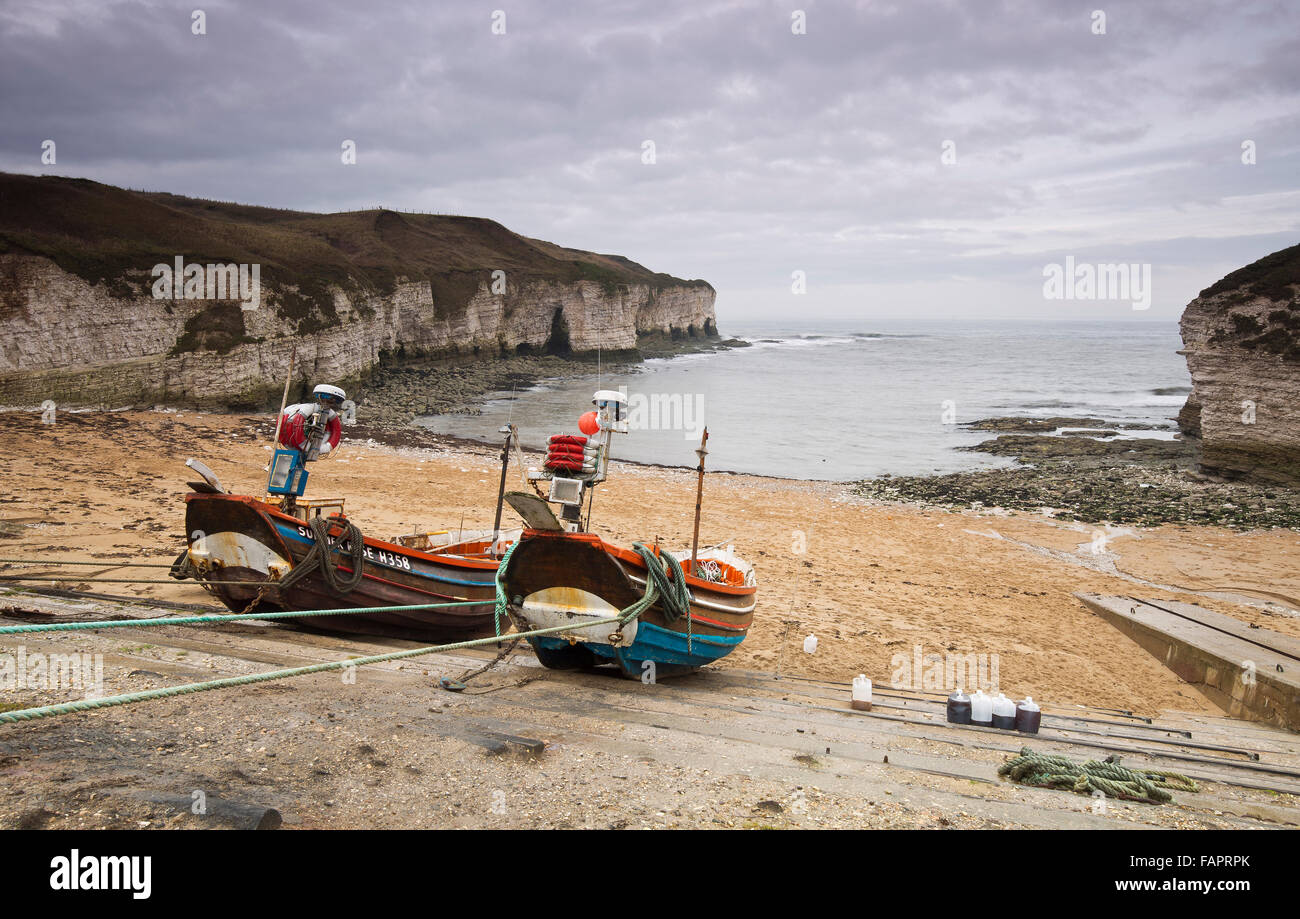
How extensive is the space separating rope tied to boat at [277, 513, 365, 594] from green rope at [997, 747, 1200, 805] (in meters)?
7.77

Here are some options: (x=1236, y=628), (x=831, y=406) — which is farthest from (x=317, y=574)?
(x=831, y=406)

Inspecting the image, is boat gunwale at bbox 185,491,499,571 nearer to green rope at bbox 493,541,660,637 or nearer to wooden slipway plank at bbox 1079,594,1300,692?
green rope at bbox 493,541,660,637

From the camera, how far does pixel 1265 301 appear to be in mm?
30781

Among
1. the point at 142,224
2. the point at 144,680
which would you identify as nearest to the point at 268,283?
the point at 142,224

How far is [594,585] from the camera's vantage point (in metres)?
8.07

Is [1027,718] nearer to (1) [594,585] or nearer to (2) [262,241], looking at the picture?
(1) [594,585]

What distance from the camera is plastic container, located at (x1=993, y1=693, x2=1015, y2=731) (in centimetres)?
805

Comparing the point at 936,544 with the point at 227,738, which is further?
the point at 936,544

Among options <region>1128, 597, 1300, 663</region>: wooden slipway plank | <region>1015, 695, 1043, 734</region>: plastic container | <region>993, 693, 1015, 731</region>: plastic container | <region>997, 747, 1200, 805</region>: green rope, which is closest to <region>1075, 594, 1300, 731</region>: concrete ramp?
<region>1128, 597, 1300, 663</region>: wooden slipway plank

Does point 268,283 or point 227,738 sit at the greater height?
point 268,283

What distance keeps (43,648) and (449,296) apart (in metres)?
60.1

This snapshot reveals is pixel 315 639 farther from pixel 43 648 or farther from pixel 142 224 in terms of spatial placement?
pixel 142 224

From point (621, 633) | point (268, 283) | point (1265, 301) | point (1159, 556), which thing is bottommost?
point (1159, 556)

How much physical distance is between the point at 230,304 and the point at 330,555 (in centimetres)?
3204
